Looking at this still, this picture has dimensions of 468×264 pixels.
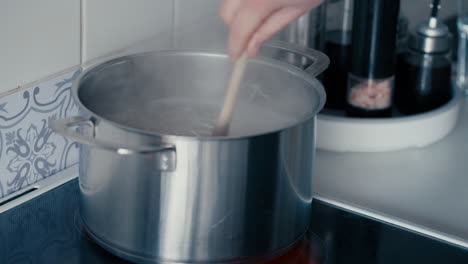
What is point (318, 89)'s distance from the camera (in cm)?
78

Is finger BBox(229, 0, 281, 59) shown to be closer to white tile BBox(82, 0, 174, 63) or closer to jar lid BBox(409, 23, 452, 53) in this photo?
white tile BBox(82, 0, 174, 63)

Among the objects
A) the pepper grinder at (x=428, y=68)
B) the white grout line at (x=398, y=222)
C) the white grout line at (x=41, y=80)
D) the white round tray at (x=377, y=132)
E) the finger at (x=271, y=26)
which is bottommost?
the white grout line at (x=398, y=222)

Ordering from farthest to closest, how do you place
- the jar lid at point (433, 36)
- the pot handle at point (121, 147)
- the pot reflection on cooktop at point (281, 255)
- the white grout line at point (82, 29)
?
the jar lid at point (433, 36)
the white grout line at point (82, 29)
the pot reflection on cooktop at point (281, 255)
the pot handle at point (121, 147)

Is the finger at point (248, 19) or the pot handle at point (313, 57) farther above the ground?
the finger at point (248, 19)

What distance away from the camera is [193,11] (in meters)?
1.06

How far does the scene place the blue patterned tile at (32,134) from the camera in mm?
839

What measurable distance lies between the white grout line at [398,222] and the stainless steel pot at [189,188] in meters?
0.12

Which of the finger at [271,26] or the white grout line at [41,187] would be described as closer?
the finger at [271,26]

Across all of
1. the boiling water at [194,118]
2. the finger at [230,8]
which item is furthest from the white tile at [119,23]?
the finger at [230,8]

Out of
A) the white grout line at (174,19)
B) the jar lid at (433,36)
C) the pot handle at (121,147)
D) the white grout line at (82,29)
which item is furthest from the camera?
the jar lid at (433,36)

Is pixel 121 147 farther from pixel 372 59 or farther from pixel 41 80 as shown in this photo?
pixel 372 59

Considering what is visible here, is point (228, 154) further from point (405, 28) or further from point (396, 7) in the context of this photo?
point (405, 28)

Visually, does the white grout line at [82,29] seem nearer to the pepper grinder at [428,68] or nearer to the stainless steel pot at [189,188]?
the stainless steel pot at [189,188]

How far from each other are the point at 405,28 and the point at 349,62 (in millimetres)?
276
